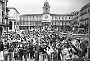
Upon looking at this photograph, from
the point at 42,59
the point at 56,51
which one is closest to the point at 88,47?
the point at 56,51

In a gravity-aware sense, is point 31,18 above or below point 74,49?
above

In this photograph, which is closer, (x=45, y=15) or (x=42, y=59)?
(x=42, y=59)

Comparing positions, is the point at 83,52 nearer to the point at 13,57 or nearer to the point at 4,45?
the point at 13,57

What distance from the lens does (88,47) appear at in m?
6.79

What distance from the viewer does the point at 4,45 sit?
25.8ft

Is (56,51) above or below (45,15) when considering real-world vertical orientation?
below

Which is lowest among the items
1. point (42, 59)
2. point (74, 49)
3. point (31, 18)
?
point (42, 59)

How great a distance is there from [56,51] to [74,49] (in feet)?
2.48

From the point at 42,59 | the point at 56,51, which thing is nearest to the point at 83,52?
the point at 56,51

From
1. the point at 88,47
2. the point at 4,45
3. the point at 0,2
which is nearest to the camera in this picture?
the point at 88,47

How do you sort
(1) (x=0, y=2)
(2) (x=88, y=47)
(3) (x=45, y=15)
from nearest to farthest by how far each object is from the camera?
(2) (x=88, y=47) → (1) (x=0, y=2) → (3) (x=45, y=15)

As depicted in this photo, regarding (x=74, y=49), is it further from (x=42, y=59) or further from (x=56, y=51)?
(x=42, y=59)

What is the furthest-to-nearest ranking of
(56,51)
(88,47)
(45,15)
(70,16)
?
(70,16) → (45,15) → (56,51) → (88,47)

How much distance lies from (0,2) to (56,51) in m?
13.4
